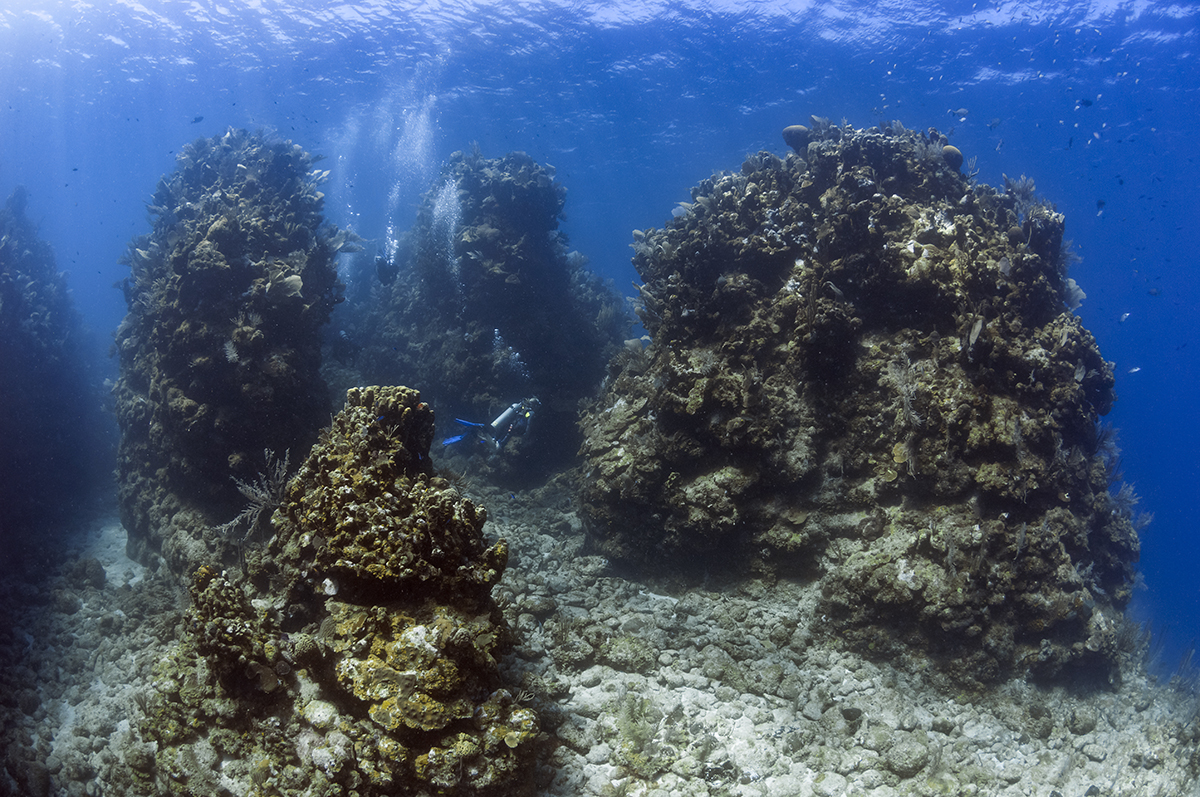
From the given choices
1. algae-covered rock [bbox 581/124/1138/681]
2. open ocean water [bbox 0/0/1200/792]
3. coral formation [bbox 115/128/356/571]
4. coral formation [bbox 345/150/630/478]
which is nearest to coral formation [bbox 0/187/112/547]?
coral formation [bbox 115/128/356/571]

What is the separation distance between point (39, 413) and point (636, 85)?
34329 mm

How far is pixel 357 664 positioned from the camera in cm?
392

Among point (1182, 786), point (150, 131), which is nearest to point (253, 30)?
point (150, 131)

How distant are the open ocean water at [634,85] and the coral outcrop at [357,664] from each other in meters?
14.5

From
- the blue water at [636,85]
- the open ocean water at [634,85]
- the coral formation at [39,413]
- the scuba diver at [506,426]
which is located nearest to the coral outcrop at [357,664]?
the scuba diver at [506,426]

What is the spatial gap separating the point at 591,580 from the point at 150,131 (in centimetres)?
6191

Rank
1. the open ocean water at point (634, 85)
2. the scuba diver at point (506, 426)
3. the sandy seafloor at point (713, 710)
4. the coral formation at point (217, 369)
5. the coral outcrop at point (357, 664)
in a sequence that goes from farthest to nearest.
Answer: the open ocean water at point (634, 85), the scuba diver at point (506, 426), the coral formation at point (217, 369), the sandy seafloor at point (713, 710), the coral outcrop at point (357, 664)

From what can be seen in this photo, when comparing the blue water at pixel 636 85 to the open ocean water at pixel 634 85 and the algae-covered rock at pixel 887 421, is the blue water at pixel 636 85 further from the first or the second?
the algae-covered rock at pixel 887 421

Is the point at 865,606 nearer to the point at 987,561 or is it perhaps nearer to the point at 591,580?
the point at 987,561

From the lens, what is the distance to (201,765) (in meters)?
4.21

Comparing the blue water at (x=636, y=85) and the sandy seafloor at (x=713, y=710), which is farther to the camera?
the blue water at (x=636, y=85)

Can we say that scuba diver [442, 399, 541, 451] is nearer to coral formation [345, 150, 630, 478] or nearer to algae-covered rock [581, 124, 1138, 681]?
coral formation [345, 150, 630, 478]

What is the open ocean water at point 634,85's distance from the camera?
25594 millimetres

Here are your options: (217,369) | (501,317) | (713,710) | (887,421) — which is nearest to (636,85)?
(501,317)
